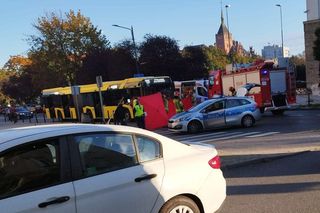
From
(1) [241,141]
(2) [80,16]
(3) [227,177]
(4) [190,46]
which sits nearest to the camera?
(3) [227,177]

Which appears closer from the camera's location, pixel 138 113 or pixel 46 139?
pixel 46 139

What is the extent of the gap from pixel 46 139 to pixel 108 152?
0.67 m

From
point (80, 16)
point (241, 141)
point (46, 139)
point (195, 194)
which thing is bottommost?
point (241, 141)

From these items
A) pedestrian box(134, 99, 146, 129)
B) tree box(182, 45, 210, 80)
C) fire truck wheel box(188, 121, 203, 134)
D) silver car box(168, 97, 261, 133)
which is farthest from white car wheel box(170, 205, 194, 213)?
tree box(182, 45, 210, 80)

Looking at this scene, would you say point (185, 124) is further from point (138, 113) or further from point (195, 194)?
point (195, 194)

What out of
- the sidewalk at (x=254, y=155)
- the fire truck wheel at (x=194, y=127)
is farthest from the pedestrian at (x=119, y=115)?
the sidewalk at (x=254, y=155)

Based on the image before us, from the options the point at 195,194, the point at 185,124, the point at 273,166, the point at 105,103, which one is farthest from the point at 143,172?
the point at 105,103

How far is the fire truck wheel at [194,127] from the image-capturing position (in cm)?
2072

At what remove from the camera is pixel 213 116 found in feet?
68.4

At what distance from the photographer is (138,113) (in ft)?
69.8

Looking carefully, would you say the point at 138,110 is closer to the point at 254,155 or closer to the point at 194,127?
the point at 194,127

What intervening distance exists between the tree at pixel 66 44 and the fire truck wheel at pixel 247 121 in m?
43.0

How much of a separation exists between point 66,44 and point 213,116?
43.8m

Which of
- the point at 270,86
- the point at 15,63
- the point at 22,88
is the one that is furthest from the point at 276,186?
the point at 15,63
